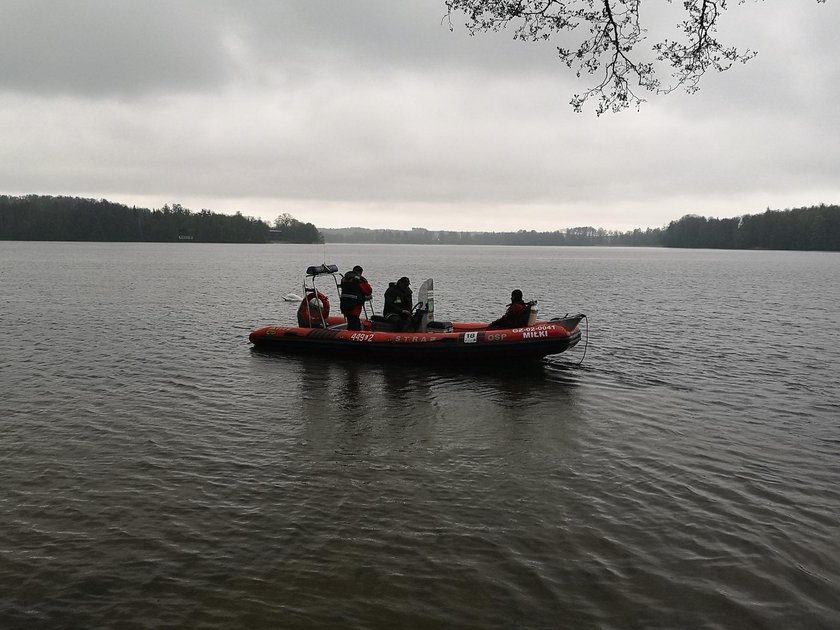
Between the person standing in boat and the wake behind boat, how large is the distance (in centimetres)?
40

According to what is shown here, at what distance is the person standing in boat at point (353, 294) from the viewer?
→ 1481 cm

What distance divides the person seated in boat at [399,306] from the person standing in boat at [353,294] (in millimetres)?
593

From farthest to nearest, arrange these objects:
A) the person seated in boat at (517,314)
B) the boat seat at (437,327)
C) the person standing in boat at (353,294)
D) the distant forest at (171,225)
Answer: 1. the distant forest at (171,225)
2. the boat seat at (437,327)
3. the person standing in boat at (353,294)
4. the person seated in boat at (517,314)

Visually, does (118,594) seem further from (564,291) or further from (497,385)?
(564,291)

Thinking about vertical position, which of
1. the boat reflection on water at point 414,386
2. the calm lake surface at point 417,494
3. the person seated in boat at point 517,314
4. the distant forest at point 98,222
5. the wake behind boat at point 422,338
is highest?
the distant forest at point 98,222

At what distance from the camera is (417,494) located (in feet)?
21.9

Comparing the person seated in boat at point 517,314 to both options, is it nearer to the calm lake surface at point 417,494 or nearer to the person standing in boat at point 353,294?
the calm lake surface at point 417,494

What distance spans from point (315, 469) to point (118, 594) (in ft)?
9.35

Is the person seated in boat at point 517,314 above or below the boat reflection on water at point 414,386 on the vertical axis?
above

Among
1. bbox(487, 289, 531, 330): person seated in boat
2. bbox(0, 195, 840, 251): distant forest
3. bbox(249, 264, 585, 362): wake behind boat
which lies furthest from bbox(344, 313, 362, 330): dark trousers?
bbox(0, 195, 840, 251): distant forest

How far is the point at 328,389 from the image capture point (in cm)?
1190

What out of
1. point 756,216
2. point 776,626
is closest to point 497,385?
point 776,626

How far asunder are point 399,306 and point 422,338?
4.66 feet

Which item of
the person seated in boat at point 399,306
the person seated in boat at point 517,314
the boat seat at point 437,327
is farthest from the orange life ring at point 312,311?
the person seated in boat at point 517,314
